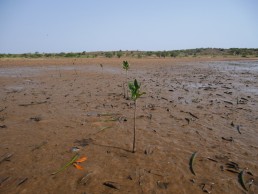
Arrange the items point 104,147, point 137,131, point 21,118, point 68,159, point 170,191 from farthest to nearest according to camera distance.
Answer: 1. point 21,118
2. point 137,131
3. point 104,147
4. point 68,159
5. point 170,191

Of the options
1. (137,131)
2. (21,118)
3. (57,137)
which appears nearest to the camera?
(57,137)

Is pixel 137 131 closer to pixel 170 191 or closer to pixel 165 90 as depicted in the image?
pixel 170 191

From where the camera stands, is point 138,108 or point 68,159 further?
point 138,108

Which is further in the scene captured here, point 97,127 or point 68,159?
point 97,127

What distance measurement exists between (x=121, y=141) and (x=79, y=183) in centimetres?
149

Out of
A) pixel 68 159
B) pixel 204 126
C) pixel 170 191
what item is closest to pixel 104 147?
pixel 68 159

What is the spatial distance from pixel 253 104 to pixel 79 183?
633 centimetres

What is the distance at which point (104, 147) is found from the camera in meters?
4.33

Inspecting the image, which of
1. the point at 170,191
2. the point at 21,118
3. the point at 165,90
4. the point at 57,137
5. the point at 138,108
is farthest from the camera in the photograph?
the point at 165,90

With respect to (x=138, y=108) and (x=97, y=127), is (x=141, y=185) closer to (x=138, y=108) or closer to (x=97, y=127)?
(x=97, y=127)

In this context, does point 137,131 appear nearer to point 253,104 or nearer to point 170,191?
point 170,191

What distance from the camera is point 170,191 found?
3078 millimetres

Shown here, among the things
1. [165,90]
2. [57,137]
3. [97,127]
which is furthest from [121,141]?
[165,90]

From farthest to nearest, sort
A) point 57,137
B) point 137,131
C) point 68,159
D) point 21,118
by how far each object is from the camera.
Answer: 1. point 21,118
2. point 137,131
3. point 57,137
4. point 68,159
